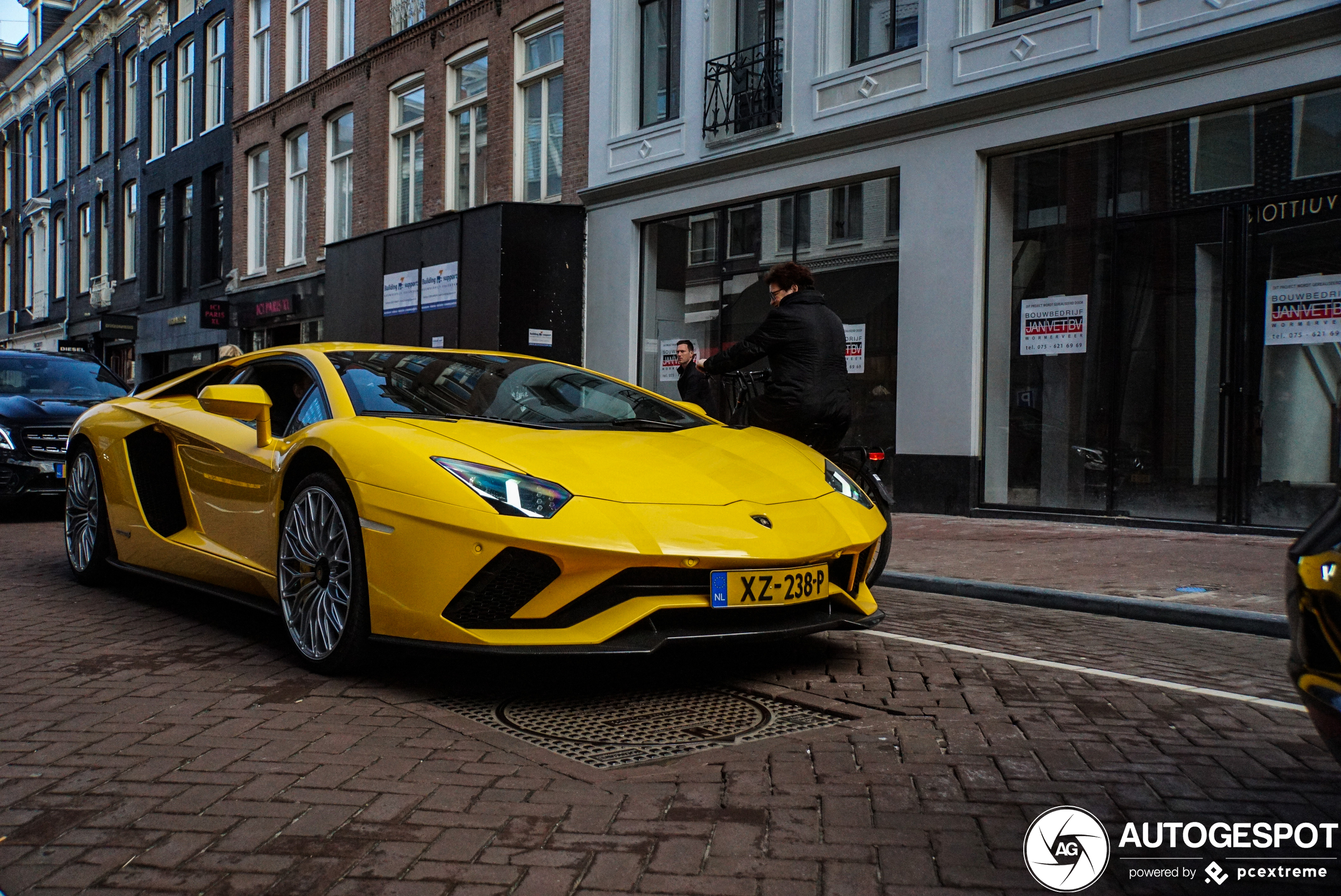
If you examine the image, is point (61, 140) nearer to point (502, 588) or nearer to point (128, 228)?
point (128, 228)

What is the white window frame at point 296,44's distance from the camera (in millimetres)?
24047

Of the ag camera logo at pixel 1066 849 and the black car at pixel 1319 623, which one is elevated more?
the black car at pixel 1319 623

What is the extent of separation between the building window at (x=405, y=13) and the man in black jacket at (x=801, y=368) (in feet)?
51.4

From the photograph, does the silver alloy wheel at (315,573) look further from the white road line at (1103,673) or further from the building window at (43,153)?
the building window at (43,153)

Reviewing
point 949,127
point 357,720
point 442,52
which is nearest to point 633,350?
point 949,127

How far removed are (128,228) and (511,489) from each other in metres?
32.6

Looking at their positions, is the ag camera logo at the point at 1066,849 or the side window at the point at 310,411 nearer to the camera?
the ag camera logo at the point at 1066,849

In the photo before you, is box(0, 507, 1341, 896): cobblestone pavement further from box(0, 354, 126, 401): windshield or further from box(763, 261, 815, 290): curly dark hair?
box(0, 354, 126, 401): windshield

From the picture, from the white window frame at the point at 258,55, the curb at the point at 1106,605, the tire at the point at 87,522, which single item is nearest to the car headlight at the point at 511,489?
the tire at the point at 87,522

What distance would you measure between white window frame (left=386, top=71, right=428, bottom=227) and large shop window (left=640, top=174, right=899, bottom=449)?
6348 mm

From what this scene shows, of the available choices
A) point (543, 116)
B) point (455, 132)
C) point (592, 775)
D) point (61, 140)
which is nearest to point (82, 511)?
point (592, 775)

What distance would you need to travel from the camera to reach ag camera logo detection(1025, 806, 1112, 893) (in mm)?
2432

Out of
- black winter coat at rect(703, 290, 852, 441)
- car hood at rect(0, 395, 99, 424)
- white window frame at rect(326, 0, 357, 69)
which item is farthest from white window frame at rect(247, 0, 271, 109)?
black winter coat at rect(703, 290, 852, 441)

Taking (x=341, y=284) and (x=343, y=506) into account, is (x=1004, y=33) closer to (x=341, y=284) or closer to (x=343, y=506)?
(x=343, y=506)
